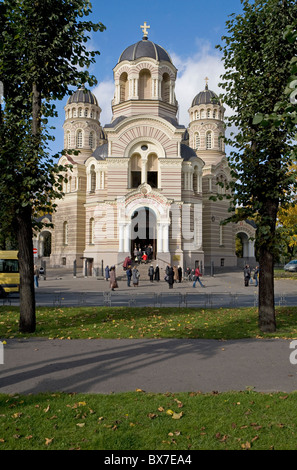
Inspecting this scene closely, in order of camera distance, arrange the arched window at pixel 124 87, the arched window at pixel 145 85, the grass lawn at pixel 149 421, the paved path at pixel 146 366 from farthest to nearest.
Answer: the arched window at pixel 124 87 → the arched window at pixel 145 85 → the paved path at pixel 146 366 → the grass lawn at pixel 149 421

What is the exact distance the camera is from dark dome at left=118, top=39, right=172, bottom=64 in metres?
39.8

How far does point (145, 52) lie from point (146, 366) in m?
39.6

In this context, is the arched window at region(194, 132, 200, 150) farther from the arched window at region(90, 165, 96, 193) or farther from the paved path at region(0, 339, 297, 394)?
the paved path at region(0, 339, 297, 394)

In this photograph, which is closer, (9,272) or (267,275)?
(267,275)

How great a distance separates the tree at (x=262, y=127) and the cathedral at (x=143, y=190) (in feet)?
71.5

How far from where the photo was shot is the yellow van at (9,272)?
20766 millimetres

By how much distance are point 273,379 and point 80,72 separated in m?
9.24

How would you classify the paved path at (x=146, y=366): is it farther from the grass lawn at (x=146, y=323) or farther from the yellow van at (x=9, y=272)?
the yellow van at (x=9, y=272)

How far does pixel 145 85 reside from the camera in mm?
40344

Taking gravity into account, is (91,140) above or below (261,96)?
above

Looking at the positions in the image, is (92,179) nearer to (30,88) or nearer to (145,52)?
(145,52)

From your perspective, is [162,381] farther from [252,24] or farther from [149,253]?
[149,253]

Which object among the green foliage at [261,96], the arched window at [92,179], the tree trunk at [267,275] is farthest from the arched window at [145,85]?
the tree trunk at [267,275]

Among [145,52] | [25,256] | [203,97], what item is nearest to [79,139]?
[145,52]
